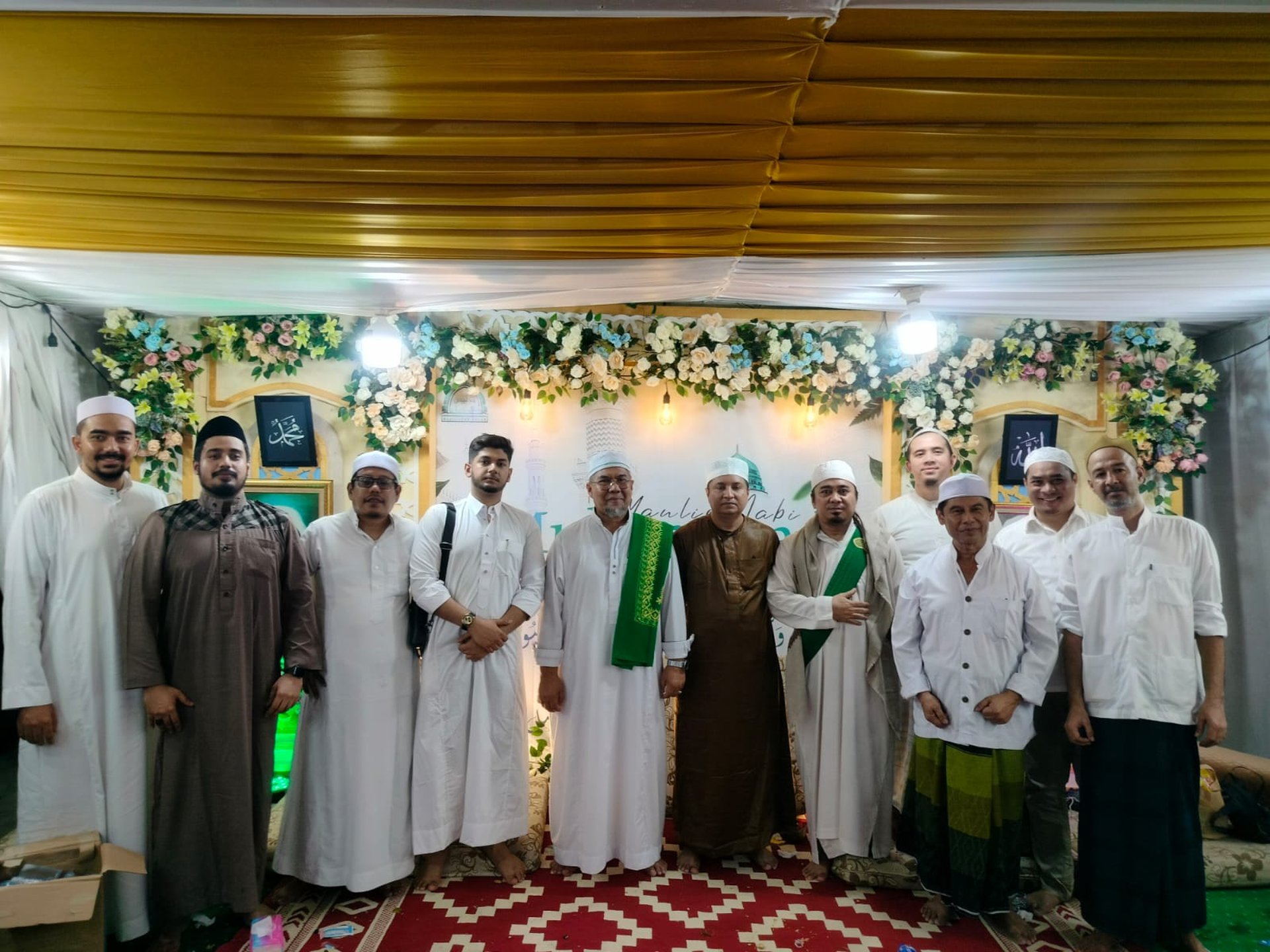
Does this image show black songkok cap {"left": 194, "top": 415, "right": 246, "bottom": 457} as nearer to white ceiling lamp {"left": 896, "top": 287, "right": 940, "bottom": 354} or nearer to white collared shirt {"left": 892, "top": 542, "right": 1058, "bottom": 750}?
white collared shirt {"left": 892, "top": 542, "right": 1058, "bottom": 750}

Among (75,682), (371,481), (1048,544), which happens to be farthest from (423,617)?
(1048,544)

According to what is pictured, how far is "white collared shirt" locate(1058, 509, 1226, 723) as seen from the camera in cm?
275

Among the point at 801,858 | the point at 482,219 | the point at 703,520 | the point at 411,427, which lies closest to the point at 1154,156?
the point at 482,219

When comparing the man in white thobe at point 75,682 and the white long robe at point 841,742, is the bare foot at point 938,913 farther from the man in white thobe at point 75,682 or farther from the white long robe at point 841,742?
the man in white thobe at point 75,682

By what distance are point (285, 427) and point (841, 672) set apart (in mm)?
3430

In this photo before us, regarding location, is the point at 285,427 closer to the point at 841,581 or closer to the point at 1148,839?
the point at 841,581

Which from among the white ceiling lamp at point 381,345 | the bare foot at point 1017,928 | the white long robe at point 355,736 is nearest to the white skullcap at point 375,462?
the white long robe at point 355,736

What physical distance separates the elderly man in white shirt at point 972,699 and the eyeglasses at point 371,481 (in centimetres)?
232

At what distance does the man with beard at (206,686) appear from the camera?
2.75m

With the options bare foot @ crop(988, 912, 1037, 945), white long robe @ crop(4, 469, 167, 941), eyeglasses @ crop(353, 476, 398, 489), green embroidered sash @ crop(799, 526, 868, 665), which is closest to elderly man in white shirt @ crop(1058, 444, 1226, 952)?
bare foot @ crop(988, 912, 1037, 945)

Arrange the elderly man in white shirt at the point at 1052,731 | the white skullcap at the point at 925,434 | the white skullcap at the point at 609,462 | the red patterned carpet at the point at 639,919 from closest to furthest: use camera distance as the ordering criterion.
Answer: the red patterned carpet at the point at 639,919 → the elderly man in white shirt at the point at 1052,731 → the white skullcap at the point at 609,462 → the white skullcap at the point at 925,434

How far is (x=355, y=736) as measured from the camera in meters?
3.11

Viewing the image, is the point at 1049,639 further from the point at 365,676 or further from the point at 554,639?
the point at 365,676

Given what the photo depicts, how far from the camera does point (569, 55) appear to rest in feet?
5.01
